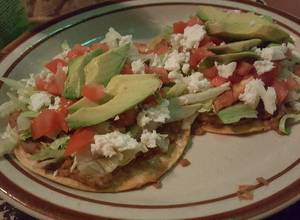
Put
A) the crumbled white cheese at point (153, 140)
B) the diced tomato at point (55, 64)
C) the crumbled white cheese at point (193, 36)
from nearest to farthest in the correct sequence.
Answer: the crumbled white cheese at point (153, 140) → the diced tomato at point (55, 64) → the crumbled white cheese at point (193, 36)

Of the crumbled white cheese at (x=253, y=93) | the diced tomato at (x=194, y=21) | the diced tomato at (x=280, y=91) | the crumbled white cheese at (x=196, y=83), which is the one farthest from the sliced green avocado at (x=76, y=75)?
the diced tomato at (x=280, y=91)

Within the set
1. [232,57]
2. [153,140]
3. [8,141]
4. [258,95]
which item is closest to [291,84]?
[258,95]

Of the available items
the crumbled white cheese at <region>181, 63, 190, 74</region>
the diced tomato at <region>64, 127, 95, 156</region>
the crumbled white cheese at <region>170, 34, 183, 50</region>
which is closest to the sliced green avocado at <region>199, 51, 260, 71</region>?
the crumbled white cheese at <region>181, 63, 190, 74</region>

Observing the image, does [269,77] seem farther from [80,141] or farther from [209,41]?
[80,141]

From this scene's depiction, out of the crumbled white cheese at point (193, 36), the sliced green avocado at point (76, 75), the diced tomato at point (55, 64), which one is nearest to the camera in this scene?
the sliced green avocado at point (76, 75)

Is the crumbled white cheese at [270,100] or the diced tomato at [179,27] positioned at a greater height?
the diced tomato at [179,27]

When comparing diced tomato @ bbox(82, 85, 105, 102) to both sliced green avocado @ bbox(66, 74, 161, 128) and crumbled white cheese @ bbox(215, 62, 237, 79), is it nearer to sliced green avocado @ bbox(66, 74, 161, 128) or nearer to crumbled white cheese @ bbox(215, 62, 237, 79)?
sliced green avocado @ bbox(66, 74, 161, 128)

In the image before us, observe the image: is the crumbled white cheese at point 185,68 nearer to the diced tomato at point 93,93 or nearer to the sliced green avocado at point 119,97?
the sliced green avocado at point 119,97

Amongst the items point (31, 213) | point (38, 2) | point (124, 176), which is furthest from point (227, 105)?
point (38, 2)
